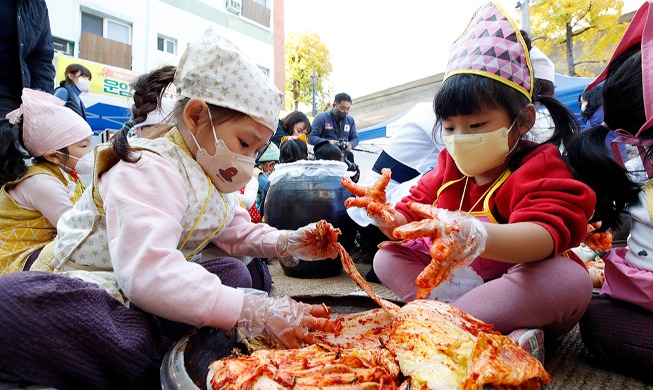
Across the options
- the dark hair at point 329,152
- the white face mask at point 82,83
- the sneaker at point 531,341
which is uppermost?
the white face mask at point 82,83

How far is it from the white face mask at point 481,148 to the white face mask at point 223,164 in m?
0.73

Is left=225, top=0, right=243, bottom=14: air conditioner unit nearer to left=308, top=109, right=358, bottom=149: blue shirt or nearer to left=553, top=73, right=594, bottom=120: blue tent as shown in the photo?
left=308, top=109, right=358, bottom=149: blue shirt

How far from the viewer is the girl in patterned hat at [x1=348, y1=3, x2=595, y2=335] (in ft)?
3.74

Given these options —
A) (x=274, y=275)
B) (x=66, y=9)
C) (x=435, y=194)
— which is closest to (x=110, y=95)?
(x=66, y=9)

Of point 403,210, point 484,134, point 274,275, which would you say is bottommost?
point 274,275

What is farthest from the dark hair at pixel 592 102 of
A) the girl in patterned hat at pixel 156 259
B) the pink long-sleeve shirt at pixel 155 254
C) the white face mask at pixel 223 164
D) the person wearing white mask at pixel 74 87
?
the person wearing white mask at pixel 74 87

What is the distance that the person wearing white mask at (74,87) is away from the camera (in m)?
4.09

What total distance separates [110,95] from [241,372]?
29.7 feet

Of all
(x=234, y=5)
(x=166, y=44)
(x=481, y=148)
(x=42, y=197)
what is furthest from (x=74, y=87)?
(x=234, y=5)

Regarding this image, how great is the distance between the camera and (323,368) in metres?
0.88

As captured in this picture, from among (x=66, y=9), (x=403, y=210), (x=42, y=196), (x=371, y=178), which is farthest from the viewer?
(x=66, y=9)

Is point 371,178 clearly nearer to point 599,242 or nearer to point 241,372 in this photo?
point 599,242

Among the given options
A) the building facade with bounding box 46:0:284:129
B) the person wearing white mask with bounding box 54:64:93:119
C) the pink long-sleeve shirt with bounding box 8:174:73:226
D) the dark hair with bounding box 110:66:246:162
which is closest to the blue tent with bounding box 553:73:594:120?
the dark hair with bounding box 110:66:246:162

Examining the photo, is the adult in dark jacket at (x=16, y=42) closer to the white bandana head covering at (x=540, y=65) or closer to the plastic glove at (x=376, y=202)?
the plastic glove at (x=376, y=202)
